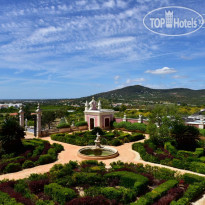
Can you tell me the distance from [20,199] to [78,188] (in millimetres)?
2923

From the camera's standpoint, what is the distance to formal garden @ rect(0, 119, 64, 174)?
13297 millimetres

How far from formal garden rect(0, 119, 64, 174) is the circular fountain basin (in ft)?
7.40

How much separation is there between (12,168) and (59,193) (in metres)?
5.99

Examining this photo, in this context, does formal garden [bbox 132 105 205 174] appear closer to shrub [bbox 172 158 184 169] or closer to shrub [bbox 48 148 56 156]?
shrub [bbox 172 158 184 169]

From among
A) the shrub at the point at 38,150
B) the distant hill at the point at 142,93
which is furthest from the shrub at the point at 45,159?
the distant hill at the point at 142,93

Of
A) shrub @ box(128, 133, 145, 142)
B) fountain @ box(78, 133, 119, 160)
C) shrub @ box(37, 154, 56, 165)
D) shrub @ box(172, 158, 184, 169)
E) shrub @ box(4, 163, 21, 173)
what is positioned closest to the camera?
shrub @ box(4, 163, 21, 173)

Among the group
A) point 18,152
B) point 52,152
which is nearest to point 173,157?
point 52,152

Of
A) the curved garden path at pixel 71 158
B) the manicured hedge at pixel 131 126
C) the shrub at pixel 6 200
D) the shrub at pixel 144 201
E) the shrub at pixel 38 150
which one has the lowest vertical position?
the curved garden path at pixel 71 158

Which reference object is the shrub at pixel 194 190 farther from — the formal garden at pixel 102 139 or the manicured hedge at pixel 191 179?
the formal garden at pixel 102 139

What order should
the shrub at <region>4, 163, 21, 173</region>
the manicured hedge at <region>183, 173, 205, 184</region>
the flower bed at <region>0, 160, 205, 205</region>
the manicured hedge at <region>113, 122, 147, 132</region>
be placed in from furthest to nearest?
the manicured hedge at <region>113, 122, 147, 132</region> < the shrub at <region>4, 163, 21, 173</region> < the manicured hedge at <region>183, 173, 205, 184</region> < the flower bed at <region>0, 160, 205, 205</region>

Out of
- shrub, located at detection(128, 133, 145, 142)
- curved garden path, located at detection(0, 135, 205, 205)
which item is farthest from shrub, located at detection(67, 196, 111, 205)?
shrub, located at detection(128, 133, 145, 142)

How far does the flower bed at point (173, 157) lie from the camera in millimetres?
12911

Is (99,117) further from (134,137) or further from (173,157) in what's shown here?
(173,157)

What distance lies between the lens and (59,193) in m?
8.49
